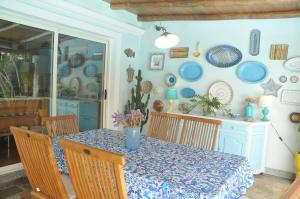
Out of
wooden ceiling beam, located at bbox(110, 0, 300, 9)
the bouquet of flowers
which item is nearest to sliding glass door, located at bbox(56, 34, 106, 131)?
wooden ceiling beam, located at bbox(110, 0, 300, 9)

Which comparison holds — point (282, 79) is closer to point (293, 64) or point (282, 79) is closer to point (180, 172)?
point (293, 64)

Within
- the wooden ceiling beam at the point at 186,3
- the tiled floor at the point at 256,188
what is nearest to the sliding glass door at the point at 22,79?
the tiled floor at the point at 256,188

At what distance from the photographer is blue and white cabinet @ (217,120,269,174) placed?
3464mm

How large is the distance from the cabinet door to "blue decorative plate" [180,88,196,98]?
0.97 m

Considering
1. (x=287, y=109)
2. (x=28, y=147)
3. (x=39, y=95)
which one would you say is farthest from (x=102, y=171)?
(x=287, y=109)

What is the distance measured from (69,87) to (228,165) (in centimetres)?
275

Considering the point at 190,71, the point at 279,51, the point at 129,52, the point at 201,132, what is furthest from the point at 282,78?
the point at 129,52

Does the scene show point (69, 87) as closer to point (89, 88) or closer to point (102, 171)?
point (89, 88)

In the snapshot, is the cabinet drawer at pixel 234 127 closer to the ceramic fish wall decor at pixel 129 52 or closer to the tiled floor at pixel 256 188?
the tiled floor at pixel 256 188

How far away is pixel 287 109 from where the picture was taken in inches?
144

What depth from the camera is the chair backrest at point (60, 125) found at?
8.29ft

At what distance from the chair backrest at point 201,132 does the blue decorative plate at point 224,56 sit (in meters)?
1.81

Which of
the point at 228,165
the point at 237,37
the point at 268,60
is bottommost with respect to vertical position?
the point at 228,165

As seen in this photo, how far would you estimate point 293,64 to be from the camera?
11.7ft
